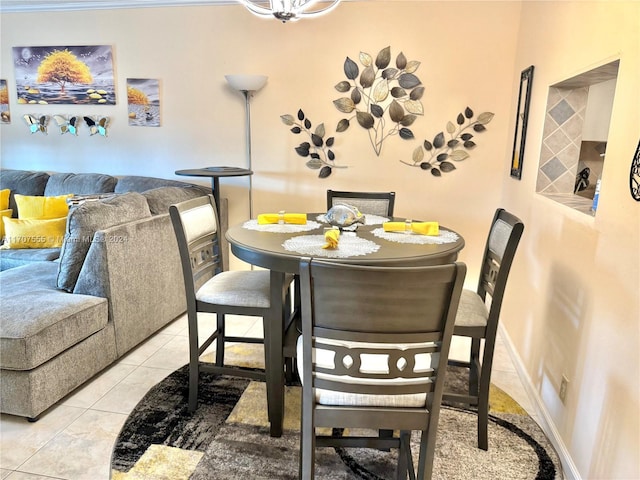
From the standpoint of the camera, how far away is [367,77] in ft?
11.0

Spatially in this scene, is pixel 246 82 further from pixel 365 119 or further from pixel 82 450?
pixel 82 450

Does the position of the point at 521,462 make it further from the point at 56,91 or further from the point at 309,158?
the point at 56,91

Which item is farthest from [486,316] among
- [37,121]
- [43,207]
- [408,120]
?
[37,121]

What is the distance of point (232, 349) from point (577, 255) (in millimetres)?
1989

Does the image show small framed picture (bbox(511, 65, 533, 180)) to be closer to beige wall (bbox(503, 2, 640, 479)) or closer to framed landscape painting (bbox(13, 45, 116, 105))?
beige wall (bbox(503, 2, 640, 479))

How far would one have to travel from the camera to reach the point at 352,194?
2.86 m

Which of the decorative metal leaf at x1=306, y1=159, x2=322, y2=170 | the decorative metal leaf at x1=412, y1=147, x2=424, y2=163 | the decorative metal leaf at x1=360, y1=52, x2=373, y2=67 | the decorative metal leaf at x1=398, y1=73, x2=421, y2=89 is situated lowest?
the decorative metal leaf at x1=306, y1=159, x2=322, y2=170

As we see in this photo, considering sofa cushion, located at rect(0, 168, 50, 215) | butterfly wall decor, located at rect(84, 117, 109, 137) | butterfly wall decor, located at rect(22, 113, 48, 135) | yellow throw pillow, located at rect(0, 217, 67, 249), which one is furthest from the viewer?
butterfly wall decor, located at rect(22, 113, 48, 135)

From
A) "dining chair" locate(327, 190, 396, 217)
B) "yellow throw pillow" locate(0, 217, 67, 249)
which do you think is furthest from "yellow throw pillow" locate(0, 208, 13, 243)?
"dining chair" locate(327, 190, 396, 217)

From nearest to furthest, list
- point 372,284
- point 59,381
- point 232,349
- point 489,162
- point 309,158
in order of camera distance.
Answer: point 372,284, point 59,381, point 232,349, point 489,162, point 309,158

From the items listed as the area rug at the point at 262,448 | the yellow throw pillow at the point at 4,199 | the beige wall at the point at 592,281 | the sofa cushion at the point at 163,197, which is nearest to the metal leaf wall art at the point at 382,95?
the beige wall at the point at 592,281

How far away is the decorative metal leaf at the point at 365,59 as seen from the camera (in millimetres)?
3319

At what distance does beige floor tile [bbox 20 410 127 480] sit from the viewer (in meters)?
1.66

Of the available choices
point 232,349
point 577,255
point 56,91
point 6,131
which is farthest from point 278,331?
point 6,131
